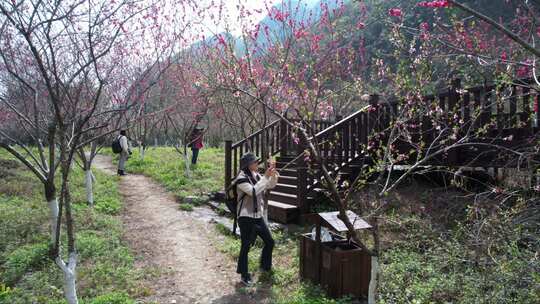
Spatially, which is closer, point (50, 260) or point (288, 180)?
point (50, 260)

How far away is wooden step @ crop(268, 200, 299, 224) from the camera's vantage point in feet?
Answer: 24.7

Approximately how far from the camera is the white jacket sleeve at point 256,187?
5.01 meters

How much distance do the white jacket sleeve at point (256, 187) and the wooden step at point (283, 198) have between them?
277 cm

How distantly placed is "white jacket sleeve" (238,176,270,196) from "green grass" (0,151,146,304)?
6.65 ft

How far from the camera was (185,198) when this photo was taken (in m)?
10.6

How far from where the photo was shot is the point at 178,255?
684cm

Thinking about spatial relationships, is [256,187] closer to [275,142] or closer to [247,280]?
[247,280]

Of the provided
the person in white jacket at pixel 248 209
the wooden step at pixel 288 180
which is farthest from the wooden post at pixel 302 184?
the person in white jacket at pixel 248 209

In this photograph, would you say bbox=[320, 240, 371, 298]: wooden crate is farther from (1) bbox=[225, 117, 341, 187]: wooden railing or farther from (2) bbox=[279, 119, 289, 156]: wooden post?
(2) bbox=[279, 119, 289, 156]: wooden post

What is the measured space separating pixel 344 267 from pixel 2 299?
453 cm

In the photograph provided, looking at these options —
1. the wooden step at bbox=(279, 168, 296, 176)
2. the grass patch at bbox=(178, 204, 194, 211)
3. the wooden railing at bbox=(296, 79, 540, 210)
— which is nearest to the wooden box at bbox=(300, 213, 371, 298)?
the wooden railing at bbox=(296, 79, 540, 210)

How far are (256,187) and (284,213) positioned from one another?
265 centimetres

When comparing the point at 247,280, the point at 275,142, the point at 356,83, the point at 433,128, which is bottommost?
the point at 247,280

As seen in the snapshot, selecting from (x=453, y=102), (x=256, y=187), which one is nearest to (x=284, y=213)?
(x=256, y=187)
